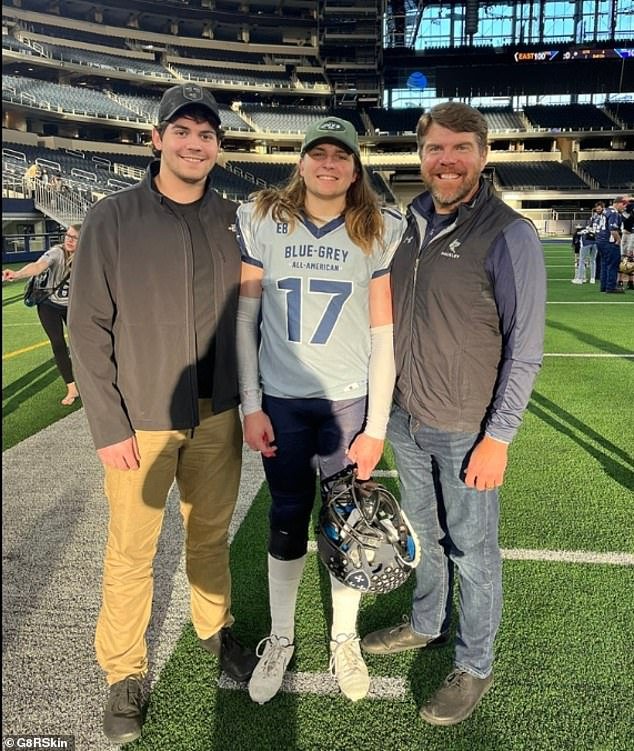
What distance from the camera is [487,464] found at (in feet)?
6.86

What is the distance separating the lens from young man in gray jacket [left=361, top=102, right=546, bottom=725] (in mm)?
2012

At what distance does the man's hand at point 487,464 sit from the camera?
2.09m

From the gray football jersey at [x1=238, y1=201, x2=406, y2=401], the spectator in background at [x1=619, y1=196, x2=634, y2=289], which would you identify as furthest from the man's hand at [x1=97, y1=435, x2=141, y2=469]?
the spectator in background at [x1=619, y1=196, x2=634, y2=289]

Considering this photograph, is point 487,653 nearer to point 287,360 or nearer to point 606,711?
point 606,711

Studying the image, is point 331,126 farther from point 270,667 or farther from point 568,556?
point 568,556

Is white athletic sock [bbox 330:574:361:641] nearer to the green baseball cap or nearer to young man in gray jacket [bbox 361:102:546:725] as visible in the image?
young man in gray jacket [bbox 361:102:546:725]

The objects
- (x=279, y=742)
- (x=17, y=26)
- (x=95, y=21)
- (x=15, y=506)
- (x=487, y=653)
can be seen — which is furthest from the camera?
(x=95, y=21)

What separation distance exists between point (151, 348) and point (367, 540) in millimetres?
1003

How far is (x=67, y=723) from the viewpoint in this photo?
2.18 metres

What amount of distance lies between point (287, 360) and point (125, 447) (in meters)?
0.65

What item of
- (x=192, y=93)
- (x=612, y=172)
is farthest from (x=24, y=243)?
(x=612, y=172)

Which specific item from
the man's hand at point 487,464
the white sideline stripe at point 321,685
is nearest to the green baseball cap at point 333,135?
the man's hand at point 487,464

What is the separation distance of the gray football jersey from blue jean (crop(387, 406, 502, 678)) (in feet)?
1.07

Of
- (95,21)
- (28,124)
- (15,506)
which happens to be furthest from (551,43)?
(15,506)
